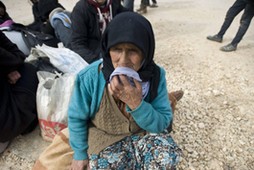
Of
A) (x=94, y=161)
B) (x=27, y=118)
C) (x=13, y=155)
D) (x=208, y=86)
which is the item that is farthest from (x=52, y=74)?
(x=208, y=86)

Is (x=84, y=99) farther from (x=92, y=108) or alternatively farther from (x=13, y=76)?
(x=13, y=76)

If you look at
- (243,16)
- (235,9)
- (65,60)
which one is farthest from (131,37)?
(235,9)

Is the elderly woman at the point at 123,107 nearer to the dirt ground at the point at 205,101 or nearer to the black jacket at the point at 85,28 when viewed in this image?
the dirt ground at the point at 205,101

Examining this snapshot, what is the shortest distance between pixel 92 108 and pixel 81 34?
1.25m

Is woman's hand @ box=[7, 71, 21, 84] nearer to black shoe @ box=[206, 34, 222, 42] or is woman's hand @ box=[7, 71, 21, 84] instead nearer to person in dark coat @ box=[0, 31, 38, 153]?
person in dark coat @ box=[0, 31, 38, 153]

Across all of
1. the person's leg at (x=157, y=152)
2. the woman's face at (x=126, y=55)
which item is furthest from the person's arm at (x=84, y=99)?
the person's leg at (x=157, y=152)

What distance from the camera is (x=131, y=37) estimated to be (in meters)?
0.94

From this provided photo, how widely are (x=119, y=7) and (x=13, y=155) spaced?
6.17 feet

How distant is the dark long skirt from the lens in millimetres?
1660

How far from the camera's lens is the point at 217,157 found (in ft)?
A: 5.96

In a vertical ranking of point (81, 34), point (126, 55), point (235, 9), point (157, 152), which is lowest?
point (235, 9)

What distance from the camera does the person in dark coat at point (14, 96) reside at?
1674 mm

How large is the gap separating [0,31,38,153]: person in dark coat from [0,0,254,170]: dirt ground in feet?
0.93

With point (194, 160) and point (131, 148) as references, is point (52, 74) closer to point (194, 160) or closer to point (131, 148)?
point (131, 148)
